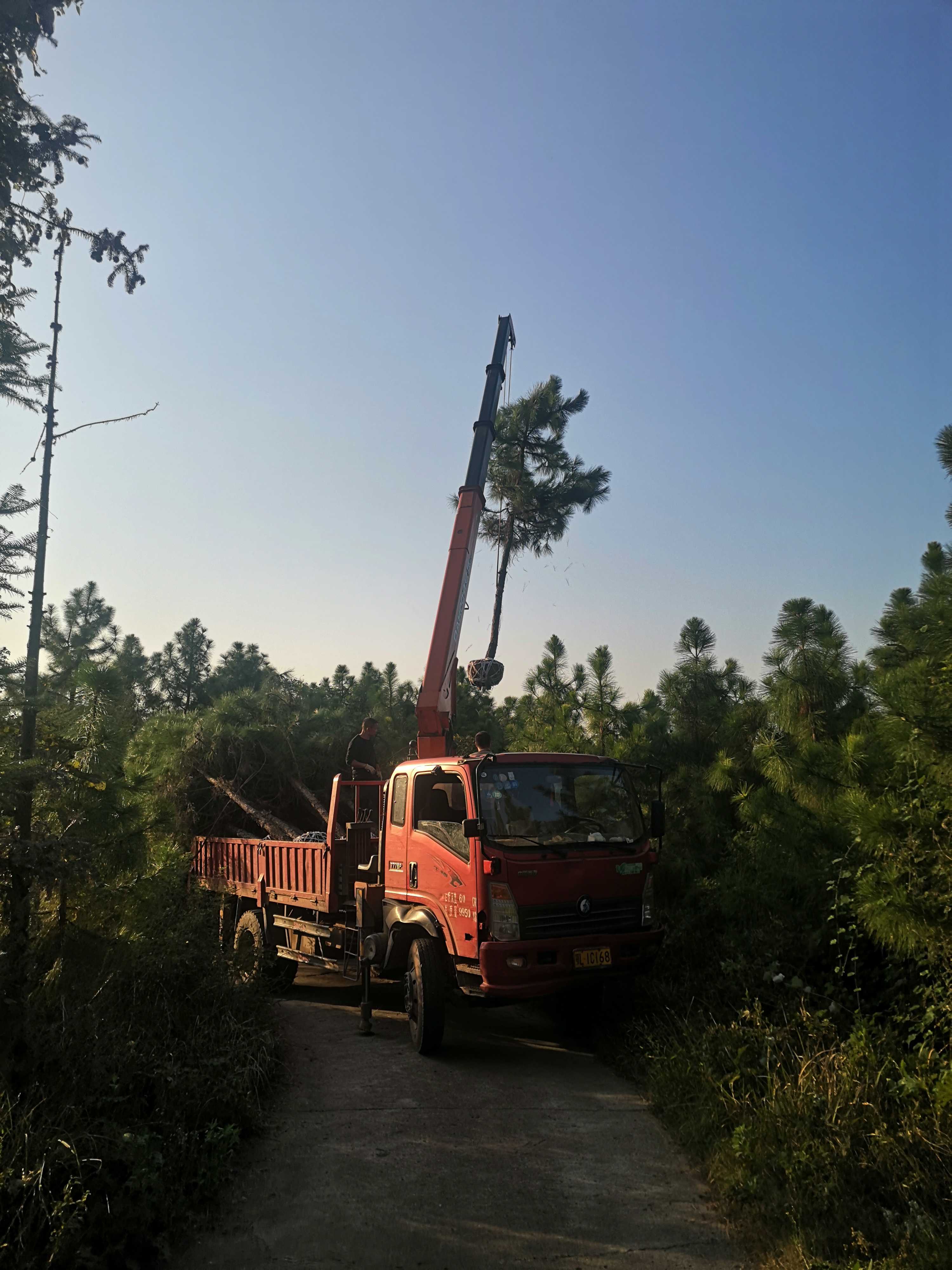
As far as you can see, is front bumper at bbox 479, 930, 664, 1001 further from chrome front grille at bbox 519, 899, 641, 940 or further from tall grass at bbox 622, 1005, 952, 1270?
tall grass at bbox 622, 1005, 952, 1270

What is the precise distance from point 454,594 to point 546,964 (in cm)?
473

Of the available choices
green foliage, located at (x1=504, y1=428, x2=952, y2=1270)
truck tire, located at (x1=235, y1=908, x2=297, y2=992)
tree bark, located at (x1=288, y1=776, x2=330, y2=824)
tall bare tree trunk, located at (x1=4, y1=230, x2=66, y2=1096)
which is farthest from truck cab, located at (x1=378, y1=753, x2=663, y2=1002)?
tree bark, located at (x1=288, y1=776, x2=330, y2=824)

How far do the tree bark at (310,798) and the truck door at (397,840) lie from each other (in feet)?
11.5

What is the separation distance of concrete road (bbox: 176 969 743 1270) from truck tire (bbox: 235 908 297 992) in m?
1.94

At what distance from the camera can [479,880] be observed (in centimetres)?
657

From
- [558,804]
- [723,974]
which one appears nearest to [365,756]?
[558,804]

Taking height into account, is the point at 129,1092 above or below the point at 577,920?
below

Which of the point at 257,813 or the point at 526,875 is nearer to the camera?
the point at 526,875

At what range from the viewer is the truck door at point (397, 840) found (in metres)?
7.80

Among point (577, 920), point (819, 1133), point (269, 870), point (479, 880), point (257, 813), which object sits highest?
point (257, 813)

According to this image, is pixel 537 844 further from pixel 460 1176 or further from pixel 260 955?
pixel 260 955

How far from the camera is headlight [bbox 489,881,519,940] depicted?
6.50 meters

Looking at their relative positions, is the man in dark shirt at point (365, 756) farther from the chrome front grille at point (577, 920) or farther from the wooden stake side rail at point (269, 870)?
the chrome front grille at point (577, 920)

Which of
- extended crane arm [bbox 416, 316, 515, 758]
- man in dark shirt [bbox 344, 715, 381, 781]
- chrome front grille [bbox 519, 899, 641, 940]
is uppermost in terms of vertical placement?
extended crane arm [bbox 416, 316, 515, 758]
